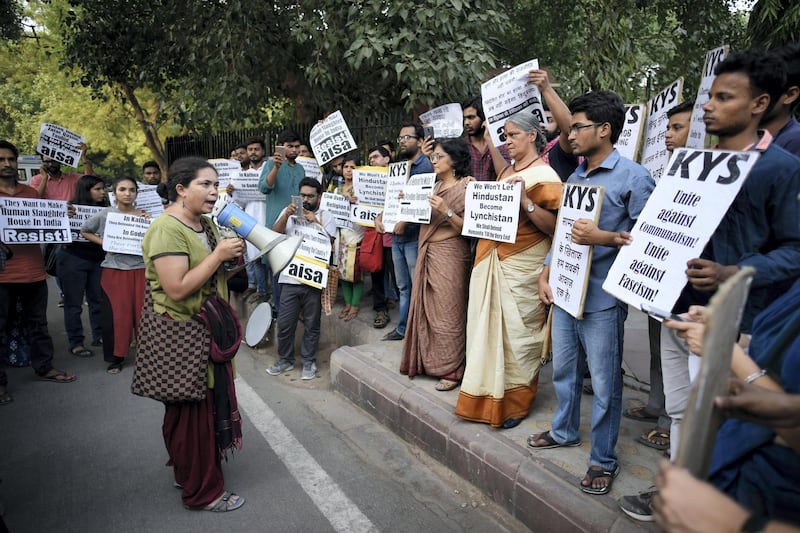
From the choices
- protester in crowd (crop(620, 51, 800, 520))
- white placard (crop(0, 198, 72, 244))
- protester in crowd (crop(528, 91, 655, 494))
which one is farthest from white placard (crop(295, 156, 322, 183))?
protester in crowd (crop(620, 51, 800, 520))

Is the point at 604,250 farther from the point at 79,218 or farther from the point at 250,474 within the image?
the point at 79,218

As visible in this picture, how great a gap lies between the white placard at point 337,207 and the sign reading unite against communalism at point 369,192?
17 centimetres

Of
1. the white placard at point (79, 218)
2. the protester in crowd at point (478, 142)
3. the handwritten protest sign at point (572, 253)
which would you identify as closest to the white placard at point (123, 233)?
the white placard at point (79, 218)

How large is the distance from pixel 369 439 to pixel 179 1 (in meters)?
7.98

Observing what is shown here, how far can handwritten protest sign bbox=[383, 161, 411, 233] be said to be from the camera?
16.3 feet

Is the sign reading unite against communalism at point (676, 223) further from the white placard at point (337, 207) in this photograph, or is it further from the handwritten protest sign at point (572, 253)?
the white placard at point (337, 207)

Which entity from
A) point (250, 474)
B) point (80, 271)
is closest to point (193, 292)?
point (250, 474)

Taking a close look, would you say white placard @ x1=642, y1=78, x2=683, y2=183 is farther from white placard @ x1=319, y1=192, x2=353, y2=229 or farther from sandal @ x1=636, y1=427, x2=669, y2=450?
white placard @ x1=319, y1=192, x2=353, y2=229

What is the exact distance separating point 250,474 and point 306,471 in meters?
0.36

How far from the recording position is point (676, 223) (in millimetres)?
2262

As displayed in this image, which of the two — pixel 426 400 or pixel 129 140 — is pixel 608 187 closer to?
pixel 426 400

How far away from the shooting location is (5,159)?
5.21 meters

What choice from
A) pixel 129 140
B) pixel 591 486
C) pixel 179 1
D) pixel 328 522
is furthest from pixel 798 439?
pixel 129 140

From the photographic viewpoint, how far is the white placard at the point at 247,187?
745 centimetres
